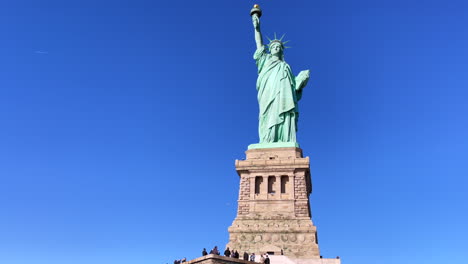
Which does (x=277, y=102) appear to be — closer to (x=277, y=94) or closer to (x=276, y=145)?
(x=277, y=94)

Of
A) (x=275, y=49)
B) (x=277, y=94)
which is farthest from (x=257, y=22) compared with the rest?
(x=277, y=94)

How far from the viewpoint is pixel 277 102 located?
34.1 metres

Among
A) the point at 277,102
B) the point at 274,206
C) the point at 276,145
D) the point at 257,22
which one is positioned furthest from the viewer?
the point at 257,22

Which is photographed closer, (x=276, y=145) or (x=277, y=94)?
(x=276, y=145)

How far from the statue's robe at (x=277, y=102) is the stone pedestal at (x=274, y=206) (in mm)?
1912

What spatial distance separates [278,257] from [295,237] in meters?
2.98

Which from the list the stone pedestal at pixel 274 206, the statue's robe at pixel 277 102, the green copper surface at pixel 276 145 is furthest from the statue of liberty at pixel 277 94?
the stone pedestal at pixel 274 206

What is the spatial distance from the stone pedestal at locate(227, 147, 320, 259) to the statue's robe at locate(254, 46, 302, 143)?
1.91 meters

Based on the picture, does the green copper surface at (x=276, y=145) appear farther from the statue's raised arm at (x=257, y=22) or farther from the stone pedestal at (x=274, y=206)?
the statue's raised arm at (x=257, y=22)

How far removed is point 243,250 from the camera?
27.8 m

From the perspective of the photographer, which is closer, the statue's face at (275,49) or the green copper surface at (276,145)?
the green copper surface at (276,145)

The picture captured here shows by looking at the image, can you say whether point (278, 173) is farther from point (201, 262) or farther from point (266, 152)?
point (201, 262)

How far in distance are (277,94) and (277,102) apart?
660 millimetres

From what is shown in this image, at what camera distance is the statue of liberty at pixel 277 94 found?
1313 inches
